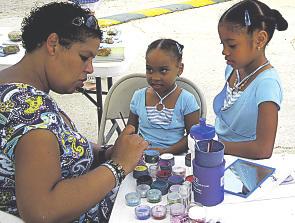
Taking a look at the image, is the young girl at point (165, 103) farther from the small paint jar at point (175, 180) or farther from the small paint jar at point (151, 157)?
the small paint jar at point (175, 180)

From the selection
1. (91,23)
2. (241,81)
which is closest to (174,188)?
(91,23)

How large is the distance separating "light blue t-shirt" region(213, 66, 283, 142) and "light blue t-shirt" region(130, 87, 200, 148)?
16cm

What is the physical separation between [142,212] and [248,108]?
867 millimetres

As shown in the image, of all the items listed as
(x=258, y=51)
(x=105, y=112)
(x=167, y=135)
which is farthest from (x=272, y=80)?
(x=105, y=112)

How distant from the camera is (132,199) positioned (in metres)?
1.68

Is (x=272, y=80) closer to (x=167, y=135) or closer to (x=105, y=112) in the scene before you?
(x=167, y=135)

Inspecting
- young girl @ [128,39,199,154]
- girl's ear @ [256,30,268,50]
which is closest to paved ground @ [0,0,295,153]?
young girl @ [128,39,199,154]

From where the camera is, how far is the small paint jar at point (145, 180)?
180 cm

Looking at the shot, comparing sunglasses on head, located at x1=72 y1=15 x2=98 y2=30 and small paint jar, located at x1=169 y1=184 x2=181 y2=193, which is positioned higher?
sunglasses on head, located at x1=72 y1=15 x2=98 y2=30

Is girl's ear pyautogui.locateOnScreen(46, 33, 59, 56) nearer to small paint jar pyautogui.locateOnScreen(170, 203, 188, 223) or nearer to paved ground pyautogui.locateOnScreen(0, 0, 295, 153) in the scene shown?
small paint jar pyautogui.locateOnScreen(170, 203, 188, 223)

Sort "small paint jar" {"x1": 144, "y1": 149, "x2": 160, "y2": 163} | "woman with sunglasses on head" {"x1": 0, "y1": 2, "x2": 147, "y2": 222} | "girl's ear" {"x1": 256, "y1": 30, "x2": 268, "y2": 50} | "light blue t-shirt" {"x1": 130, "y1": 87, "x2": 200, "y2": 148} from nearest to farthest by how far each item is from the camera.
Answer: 1. "woman with sunglasses on head" {"x1": 0, "y1": 2, "x2": 147, "y2": 222}
2. "small paint jar" {"x1": 144, "y1": 149, "x2": 160, "y2": 163}
3. "girl's ear" {"x1": 256, "y1": 30, "x2": 268, "y2": 50}
4. "light blue t-shirt" {"x1": 130, "y1": 87, "x2": 200, "y2": 148}

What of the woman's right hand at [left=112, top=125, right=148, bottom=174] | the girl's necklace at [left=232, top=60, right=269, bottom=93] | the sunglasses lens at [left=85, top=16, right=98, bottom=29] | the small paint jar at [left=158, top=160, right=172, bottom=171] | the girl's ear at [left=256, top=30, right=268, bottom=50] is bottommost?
the small paint jar at [left=158, top=160, right=172, bottom=171]

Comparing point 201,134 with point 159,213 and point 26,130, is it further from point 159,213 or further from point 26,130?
point 26,130

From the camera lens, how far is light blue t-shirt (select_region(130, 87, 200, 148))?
2584mm
